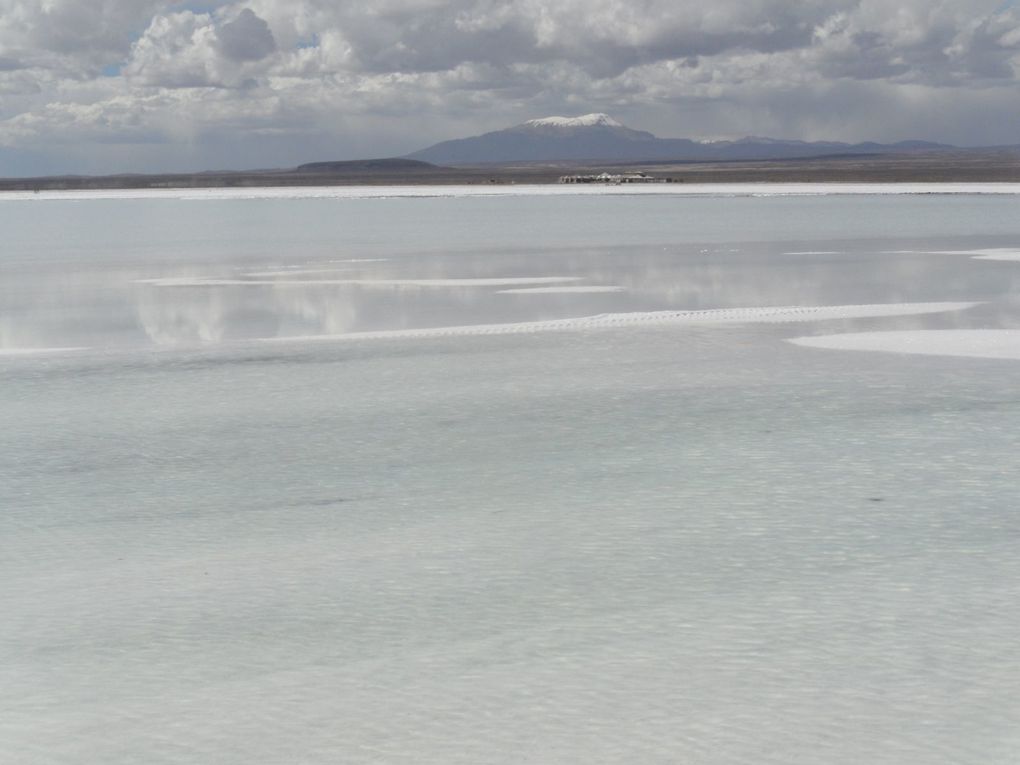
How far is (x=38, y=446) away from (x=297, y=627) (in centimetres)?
411

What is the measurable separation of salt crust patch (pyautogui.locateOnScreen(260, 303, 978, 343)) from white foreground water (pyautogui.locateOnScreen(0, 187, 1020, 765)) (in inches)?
3.5

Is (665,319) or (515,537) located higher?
(515,537)

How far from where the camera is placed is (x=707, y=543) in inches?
247

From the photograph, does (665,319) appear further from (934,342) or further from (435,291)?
(435,291)

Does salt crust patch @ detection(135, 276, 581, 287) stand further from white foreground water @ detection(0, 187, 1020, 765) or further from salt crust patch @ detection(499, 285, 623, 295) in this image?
white foreground water @ detection(0, 187, 1020, 765)

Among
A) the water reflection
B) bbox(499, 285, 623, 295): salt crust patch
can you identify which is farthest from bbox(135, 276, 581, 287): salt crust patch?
bbox(499, 285, 623, 295): salt crust patch

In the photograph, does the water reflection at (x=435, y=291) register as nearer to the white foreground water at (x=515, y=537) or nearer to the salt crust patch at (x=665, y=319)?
the white foreground water at (x=515, y=537)

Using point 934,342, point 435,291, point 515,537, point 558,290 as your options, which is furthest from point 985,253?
point 515,537

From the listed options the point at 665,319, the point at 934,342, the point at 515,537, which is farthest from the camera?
the point at 665,319

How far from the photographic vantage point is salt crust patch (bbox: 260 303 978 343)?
1403 centimetres

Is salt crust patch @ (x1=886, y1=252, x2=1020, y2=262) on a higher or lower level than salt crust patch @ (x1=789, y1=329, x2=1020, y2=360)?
lower

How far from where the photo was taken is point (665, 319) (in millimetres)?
14914

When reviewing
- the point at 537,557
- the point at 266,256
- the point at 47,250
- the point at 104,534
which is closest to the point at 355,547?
the point at 537,557

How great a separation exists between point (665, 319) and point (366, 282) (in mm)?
6708
